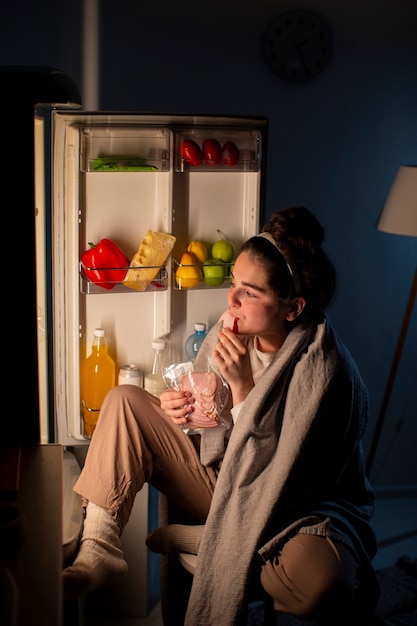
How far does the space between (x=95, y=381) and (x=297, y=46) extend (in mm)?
1398

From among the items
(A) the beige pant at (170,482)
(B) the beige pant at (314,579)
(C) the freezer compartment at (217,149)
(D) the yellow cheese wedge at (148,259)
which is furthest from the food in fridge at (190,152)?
(B) the beige pant at (314,579)

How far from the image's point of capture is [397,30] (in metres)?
2.75

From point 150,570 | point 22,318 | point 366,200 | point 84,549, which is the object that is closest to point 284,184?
point 366,200

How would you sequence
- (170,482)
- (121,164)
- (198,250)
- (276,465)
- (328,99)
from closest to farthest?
(276,465) < (170,482) < (121,164) < (198,250) < (328,99)

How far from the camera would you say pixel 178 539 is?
5.72 feet

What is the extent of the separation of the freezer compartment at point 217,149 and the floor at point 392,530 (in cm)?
135

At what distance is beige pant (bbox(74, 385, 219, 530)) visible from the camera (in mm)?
1643

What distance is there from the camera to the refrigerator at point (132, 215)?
1.92 meters

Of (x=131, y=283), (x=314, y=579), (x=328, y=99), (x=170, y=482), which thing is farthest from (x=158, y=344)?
(x=328, y=99)

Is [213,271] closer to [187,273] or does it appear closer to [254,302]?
[187,273]

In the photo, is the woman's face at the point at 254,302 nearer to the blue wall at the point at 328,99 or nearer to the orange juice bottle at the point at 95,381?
the orange juice bottle at the point at 95,381

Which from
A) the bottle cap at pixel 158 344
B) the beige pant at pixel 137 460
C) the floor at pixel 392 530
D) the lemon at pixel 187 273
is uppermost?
the lemon at pixel 187 273

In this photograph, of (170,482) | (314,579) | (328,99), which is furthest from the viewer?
(328,99)

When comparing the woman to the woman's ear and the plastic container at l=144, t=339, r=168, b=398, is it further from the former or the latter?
the plastic container at l=144, t=339, r=168, b=398
